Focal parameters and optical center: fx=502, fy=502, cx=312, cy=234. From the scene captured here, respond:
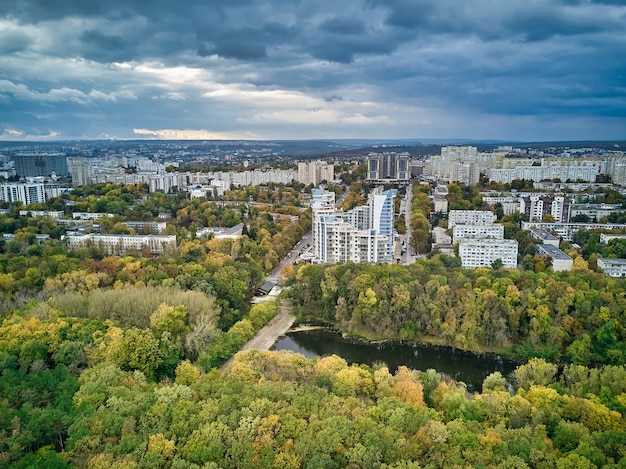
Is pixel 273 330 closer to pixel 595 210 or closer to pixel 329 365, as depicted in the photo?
pixel 329 365

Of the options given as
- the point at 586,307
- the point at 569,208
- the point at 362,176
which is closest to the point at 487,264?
the point at 586,307

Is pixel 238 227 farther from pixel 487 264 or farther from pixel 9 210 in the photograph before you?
pixel 9 210

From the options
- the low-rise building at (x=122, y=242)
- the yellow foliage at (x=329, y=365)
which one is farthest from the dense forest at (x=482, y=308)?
the low-rise building at (x=122, y=242)

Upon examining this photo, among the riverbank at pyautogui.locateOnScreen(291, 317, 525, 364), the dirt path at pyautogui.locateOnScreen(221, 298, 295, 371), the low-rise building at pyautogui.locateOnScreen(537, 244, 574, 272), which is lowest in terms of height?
the riverbank at pyautogui.locateOnScreen(291, 317, 525, 364)

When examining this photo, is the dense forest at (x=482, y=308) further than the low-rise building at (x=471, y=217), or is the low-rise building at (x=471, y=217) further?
the low-rise building at (x=471, y=217)

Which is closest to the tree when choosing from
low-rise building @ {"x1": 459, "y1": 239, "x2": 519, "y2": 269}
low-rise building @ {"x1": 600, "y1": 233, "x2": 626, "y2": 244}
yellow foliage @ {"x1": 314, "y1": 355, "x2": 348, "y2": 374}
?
yellow foliage @ {"x1": 314, "y1": 355, "x2": 348, "y2": 374}

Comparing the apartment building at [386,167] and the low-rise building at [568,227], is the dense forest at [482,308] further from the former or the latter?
the apartment building at [386,167]

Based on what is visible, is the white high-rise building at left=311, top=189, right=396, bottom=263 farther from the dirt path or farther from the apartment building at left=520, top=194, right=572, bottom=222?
the apartment building at left=520, top=194, right=572, bottom=222
